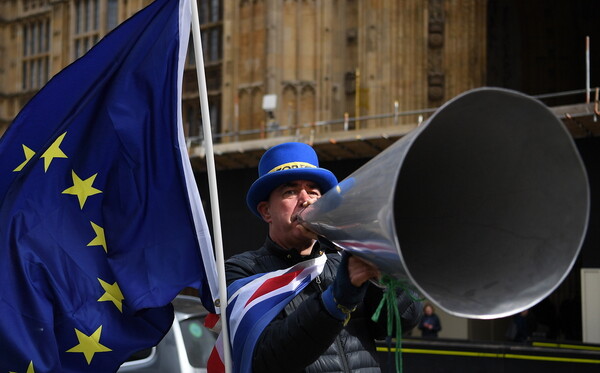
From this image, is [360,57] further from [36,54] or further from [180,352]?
[180,352]

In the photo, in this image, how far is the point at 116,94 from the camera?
320cm

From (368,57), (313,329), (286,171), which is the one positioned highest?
(368,57)

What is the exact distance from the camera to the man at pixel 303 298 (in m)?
2.40

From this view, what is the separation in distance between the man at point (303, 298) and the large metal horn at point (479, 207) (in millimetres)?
277

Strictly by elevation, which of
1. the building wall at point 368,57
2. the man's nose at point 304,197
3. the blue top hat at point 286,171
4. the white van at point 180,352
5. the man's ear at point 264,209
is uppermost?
the building wall at point 368,57

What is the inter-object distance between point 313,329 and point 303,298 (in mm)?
439

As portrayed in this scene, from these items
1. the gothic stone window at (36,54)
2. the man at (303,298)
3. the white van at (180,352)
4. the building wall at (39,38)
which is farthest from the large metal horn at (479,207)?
the gothic stone window at (36,54)

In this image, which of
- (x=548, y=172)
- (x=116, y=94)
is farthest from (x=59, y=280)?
(x=548, y=172)

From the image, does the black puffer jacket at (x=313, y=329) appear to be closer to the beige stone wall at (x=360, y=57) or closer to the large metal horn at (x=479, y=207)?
the large metal horn at (x=479, y=207)

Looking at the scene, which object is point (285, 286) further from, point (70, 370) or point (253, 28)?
point (253, 28)

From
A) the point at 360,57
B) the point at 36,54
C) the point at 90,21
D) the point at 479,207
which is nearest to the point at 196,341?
the point at 479,207

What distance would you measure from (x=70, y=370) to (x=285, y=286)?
847 mm

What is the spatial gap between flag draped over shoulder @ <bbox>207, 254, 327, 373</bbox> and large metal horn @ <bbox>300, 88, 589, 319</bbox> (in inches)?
20.4

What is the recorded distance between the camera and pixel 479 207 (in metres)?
2.14
